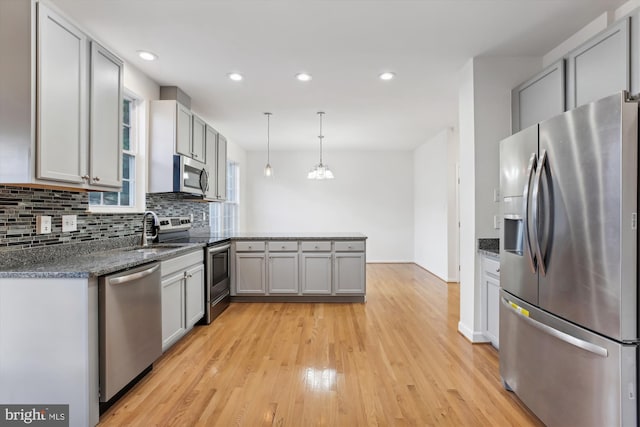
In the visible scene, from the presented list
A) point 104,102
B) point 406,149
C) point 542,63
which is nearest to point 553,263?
point 542,63

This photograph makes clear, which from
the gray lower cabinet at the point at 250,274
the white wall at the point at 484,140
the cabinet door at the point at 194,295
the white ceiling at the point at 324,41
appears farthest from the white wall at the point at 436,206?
the cabinet door at the point at 194,295

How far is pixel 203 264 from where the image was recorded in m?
3.44

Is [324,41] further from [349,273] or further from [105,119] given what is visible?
[349,273]

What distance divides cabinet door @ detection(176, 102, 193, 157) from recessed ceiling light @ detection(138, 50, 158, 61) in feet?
1.63

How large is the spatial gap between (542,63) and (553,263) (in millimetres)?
2306

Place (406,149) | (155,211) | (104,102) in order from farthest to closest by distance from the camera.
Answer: (406,149) → (155,211) → (104,102)

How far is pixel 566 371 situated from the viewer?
5.20ft

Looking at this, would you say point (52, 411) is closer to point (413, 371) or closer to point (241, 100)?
point (413, 371)

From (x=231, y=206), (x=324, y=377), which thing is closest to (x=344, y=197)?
(x=231, y=206)

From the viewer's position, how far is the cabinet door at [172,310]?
2.58m

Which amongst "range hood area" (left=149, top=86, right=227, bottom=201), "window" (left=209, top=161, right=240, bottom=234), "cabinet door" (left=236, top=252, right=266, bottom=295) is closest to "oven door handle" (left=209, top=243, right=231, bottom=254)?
"cabinet door" (left=236, top=252, right=266, bottom=295)

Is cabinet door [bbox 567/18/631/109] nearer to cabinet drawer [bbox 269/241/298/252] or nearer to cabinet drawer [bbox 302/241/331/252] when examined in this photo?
cabinet drawer [bbox 302/241/331/252]

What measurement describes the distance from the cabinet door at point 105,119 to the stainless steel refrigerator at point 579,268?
8.77ft

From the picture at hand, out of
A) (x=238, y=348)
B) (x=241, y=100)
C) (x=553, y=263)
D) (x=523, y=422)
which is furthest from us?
(x=241, y=100)
